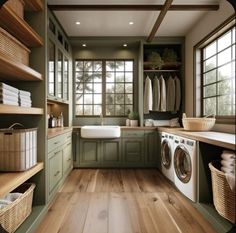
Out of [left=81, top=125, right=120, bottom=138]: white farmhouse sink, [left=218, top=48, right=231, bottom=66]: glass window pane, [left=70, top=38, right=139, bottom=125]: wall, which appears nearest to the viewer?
[left=218, top=48, right=231, bottom=66]: glass window pane

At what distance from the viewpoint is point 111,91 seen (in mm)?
4887

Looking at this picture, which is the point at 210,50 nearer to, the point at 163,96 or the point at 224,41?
the point at 224,41

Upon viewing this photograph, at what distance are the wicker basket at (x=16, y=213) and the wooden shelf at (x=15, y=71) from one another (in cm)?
113

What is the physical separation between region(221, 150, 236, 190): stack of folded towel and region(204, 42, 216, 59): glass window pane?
82.8 inches

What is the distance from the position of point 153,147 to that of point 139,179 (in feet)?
2.83

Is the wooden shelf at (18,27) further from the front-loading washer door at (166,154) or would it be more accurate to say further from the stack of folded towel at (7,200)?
the front-loading washer door at (166,154)

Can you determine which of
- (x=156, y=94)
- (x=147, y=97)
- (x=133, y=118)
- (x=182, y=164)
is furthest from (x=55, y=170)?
(x=156, y=94)

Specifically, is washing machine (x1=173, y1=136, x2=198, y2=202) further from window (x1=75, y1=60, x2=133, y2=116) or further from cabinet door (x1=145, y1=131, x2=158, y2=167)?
window (x1=75, y1=60, x2=133, y2=116)

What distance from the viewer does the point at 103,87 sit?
15.9 ft

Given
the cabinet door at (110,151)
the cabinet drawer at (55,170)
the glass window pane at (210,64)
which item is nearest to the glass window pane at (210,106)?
the glass window pane at (210,64)

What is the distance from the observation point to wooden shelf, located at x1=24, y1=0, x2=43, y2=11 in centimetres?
220

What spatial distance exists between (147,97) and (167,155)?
1.37 metres

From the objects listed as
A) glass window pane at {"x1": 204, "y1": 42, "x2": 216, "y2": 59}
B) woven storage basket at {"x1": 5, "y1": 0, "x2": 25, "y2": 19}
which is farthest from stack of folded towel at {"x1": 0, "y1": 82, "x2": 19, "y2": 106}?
glass window pane at {"x1": 204, "y1": 42, "x2": 216, "y2": 59}

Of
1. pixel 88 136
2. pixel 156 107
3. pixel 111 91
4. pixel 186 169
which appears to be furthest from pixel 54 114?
pixel 186 169
